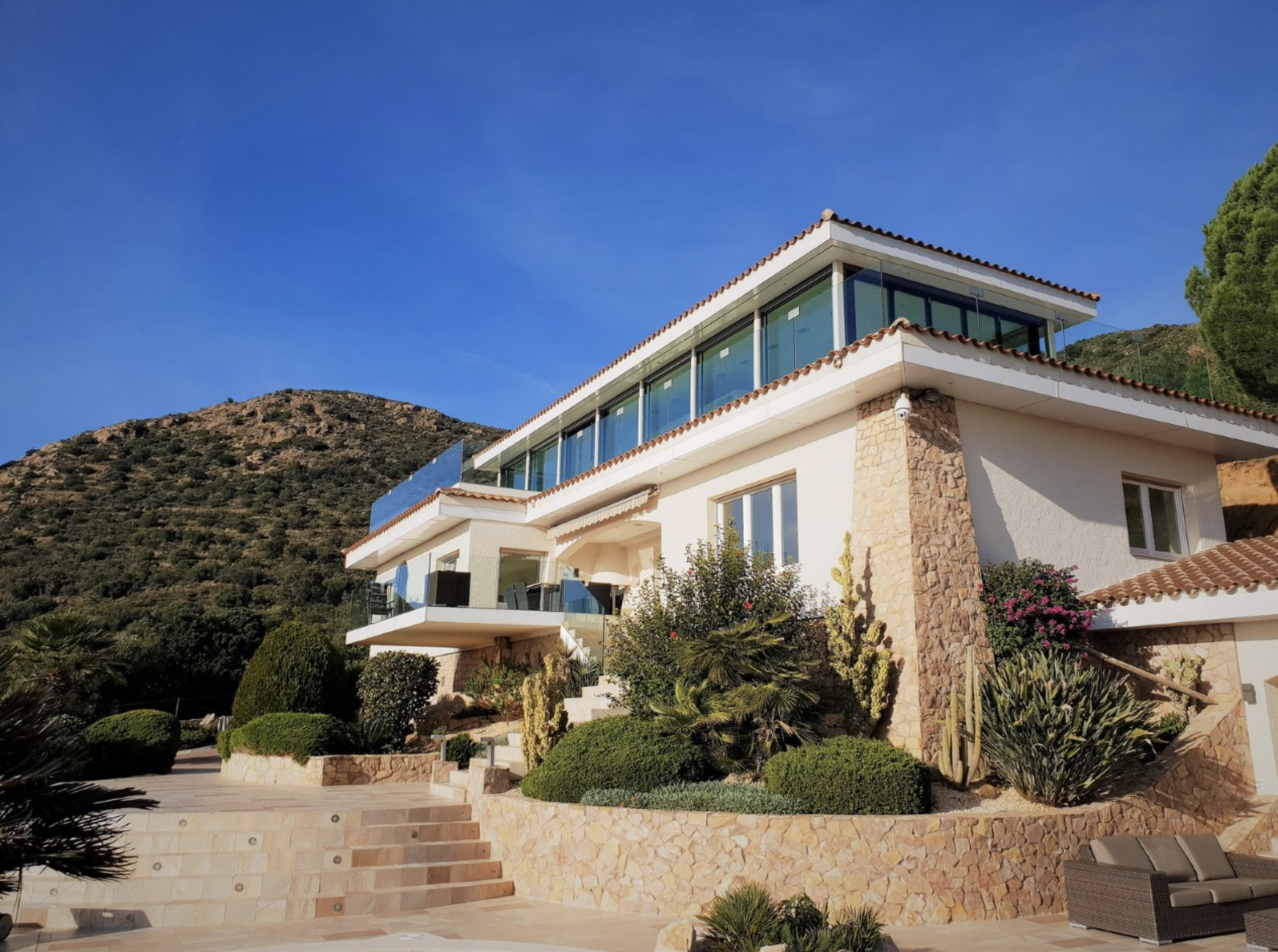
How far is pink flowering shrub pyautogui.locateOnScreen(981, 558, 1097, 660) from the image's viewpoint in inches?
583

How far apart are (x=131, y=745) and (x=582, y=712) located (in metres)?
12.2

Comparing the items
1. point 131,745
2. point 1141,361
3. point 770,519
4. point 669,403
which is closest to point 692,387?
point 669,403

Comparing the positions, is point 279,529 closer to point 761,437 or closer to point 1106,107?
point 761,437

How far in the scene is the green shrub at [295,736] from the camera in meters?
20.3

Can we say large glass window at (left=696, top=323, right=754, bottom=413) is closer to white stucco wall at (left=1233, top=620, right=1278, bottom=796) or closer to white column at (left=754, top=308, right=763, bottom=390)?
white column at (left=754, top=308, right=763, bottom=390)

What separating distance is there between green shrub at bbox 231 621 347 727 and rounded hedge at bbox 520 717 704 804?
1067cm

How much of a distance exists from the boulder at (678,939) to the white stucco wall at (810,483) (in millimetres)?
9001

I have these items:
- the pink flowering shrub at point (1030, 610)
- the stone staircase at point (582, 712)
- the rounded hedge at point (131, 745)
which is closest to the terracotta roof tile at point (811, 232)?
the pink flowering shrub at point (1030, 610)

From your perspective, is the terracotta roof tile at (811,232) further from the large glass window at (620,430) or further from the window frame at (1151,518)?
the window frame at (1151,518)

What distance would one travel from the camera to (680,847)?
39.3 ft

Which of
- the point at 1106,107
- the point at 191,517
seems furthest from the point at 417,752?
the point at 191,517

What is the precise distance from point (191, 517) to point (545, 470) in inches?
1961

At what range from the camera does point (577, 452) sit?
28.2m

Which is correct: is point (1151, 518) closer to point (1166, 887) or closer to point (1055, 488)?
point (1055, 488)
